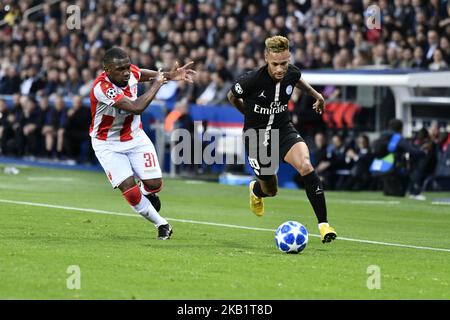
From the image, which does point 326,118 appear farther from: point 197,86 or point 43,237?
point 43,237

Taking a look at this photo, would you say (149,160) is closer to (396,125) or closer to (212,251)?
(212,251)

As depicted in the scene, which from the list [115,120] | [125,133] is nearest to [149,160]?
[125,133]

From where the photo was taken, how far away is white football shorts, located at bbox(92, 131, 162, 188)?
45.8ft

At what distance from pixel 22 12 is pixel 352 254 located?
29.2 metres

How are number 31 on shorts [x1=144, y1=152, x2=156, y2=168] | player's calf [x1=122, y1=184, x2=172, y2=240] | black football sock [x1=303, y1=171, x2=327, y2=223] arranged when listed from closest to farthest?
black football sock [x1=303, y1=171, x2=327, y2=223] → player's calf [x1=122, y1=184, x2=172, y2=240] → number 31 on shorts [x1=144, y1=152, x2=156, y2=168]

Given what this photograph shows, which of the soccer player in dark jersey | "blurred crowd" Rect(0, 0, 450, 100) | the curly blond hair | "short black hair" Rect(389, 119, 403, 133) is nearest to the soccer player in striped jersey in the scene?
the soccer player in dark jersey

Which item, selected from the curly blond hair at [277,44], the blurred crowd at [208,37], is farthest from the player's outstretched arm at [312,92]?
the blurred crowd at [208,37]

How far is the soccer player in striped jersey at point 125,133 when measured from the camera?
1351cm

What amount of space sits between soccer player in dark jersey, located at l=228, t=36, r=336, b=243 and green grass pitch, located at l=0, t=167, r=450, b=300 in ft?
2.69

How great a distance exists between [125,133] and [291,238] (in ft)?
8.95

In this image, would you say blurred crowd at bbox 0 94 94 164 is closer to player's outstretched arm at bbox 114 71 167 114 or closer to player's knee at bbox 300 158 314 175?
player's outstretched arm at bbox 114 71 167 114

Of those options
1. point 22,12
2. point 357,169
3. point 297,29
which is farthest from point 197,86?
point 22,12

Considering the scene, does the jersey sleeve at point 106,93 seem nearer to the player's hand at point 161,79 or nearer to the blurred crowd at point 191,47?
the player's hand at point 161,79

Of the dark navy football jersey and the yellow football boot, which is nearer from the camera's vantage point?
the dark navy football jersey
